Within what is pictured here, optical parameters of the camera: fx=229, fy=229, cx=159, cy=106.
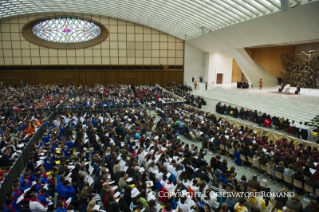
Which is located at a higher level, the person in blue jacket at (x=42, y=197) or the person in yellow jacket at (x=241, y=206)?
the person in yellow jacket at (x=241, y=206)

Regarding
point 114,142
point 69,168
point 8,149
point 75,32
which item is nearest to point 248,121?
point 114,142

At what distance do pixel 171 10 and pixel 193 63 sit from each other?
14.0 metres

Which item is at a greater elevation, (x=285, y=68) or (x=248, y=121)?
(x=285, y=68)

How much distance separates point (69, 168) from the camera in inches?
307

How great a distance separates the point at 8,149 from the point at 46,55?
94.8ft

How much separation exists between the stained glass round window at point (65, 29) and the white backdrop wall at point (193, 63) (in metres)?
14.5

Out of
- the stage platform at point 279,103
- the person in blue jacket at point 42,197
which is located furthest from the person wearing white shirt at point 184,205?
the stage platform at point 279,103

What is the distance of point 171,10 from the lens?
79.0 ft

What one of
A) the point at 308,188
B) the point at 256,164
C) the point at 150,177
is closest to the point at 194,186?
the point at 150,177

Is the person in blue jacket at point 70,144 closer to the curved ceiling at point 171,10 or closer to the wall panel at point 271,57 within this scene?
the curved ceiling at point 171,10

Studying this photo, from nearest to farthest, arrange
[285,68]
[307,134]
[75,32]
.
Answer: [307,134] < [285,68] < [75,32]

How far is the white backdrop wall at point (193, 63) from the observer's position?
1439 inches

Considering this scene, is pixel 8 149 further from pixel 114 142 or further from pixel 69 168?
pixel 114 142

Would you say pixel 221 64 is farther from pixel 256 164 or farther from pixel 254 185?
pixel 254 185
